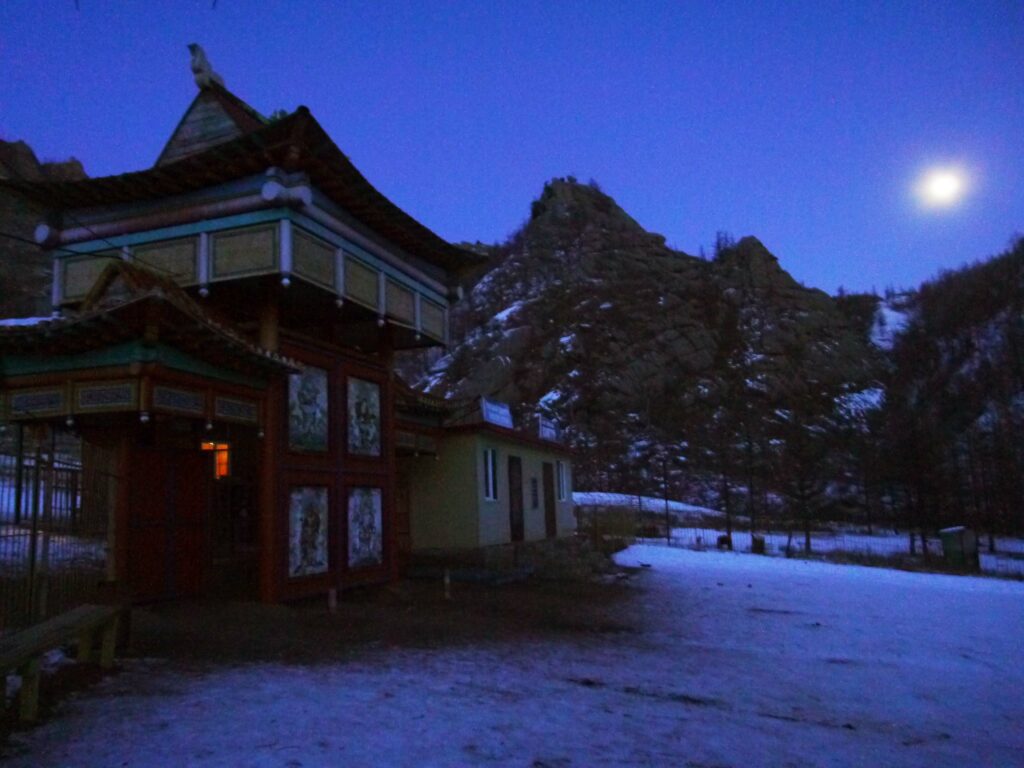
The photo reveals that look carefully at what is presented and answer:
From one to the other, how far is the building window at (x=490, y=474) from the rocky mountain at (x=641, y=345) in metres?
35.1

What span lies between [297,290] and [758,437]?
5438 centimetres

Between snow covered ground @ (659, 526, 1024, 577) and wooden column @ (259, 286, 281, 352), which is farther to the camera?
snow covered ground @ (659, 526, 1024, 577)

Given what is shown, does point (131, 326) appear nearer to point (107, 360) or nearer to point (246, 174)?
point (107, 360)

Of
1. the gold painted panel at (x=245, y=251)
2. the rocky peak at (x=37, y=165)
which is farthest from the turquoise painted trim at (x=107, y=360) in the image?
the rocky peak at (x=37, y=165)

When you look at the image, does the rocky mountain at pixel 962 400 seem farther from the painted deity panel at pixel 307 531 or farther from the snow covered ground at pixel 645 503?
the painted deity panel at pixel 307 531

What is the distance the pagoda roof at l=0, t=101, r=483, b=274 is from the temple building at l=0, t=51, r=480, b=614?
0.03 m

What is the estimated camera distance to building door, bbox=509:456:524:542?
21.3m

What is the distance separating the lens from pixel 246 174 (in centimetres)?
1102

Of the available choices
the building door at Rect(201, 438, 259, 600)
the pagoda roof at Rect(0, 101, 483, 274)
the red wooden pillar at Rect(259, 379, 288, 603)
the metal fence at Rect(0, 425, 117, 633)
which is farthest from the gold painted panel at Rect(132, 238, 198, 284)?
the building door at Rect(201, 438, 259, 600)

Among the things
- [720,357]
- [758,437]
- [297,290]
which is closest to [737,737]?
[297,290]

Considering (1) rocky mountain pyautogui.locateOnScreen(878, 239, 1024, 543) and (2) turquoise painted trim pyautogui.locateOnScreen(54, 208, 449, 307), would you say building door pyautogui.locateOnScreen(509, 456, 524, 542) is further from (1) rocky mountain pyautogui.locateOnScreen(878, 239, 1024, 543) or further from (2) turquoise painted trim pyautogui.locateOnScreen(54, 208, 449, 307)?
(1) rocky mountain pyautogui.locateOnScreen(878, 239, 1024, 543)

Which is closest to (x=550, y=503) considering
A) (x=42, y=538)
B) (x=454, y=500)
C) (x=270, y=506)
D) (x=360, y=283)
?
(x=454, y=500)

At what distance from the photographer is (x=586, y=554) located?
21.6m

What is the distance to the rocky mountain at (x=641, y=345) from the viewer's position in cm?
6231
